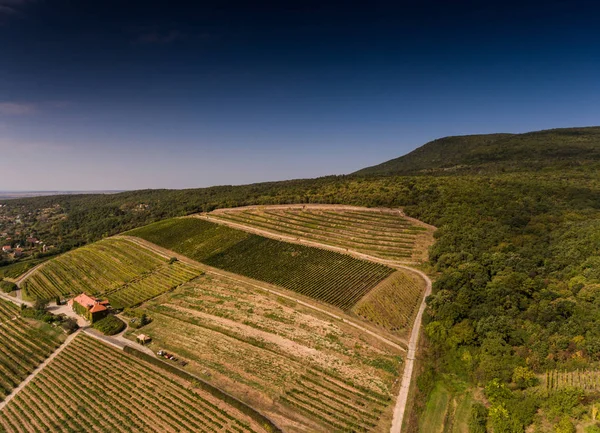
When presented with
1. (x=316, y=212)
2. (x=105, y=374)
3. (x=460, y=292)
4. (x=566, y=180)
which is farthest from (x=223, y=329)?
(x=566, y=180)

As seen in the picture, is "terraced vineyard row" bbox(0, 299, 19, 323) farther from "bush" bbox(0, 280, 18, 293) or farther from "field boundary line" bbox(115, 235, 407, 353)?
"field boundary line" bbox(115, 235, 407, 353)

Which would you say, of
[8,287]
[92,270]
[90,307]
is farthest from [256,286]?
[8,287]

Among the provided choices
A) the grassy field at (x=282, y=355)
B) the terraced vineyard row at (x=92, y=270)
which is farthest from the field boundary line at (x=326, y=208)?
the grassy field at (x=282, y=355)

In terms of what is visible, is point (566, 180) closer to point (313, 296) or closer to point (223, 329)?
point (313, 296)

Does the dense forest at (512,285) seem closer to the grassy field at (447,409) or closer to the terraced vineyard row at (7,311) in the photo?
the grassy field at (447,409)

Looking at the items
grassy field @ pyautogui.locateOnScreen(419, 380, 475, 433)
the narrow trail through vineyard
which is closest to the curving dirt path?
the narrow trail through vineyard
